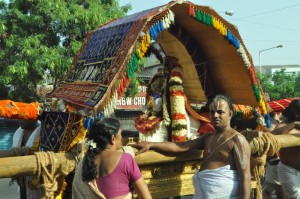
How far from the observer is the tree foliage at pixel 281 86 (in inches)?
1066

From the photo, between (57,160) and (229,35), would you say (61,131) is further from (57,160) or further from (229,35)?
(229,35)

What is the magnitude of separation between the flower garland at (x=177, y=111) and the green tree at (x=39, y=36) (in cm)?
662

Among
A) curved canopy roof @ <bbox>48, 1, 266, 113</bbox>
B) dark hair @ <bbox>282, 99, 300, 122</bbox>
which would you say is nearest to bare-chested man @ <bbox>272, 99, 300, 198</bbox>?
dark hair @ <bbox>282, 99, 300, 122</bbox>

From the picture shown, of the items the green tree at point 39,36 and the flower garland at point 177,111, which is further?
the green tree at point 39,36

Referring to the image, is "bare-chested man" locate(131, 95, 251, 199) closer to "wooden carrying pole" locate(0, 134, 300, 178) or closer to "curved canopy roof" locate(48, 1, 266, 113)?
"wooden carrying pole" locate(0, 134, 300, 178)

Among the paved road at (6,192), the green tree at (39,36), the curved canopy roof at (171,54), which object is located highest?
the green tree at (39,36)

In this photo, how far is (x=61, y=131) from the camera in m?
3.93

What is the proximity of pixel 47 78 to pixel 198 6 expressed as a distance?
335 inches

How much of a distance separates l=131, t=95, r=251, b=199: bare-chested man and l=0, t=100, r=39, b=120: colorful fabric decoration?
1.12 m

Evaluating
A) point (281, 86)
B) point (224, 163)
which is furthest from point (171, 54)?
point (281, 86)

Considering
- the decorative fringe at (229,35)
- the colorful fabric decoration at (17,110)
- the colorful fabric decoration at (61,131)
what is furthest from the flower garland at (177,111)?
the colorful fabric decoration at (17,110)

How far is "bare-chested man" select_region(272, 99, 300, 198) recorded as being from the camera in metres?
4.59

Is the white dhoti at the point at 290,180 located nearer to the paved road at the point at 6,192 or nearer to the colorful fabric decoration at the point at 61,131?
the colorful fabric decoration at the point at 61,131

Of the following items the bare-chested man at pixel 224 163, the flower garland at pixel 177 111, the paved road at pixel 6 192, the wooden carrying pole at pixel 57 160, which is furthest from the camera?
the paved road at pixel 6 192
